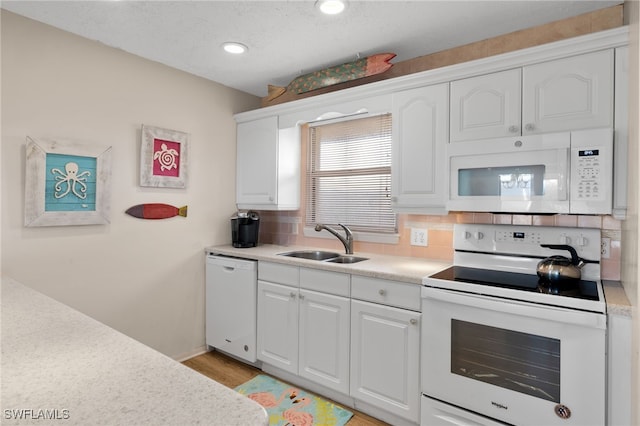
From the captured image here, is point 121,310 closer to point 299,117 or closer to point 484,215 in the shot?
point 299,117

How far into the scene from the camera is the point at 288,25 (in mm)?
2105

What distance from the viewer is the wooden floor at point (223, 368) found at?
2.61 meters

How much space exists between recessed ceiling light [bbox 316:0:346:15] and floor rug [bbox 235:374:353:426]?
7.80 feet

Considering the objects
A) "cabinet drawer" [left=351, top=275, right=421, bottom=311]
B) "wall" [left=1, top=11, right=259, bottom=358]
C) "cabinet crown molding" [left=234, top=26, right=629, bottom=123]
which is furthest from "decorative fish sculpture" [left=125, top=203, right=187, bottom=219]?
"cabinet drawer" [left=351, top=275, right=421, bottom=311]

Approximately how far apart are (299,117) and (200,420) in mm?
2494

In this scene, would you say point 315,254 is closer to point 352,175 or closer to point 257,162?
point 352,175

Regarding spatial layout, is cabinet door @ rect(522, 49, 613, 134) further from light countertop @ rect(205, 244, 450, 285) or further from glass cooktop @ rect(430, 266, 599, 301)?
light countertop @ rect(205, 244, 450, 285)

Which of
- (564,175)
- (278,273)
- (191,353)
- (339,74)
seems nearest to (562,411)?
(564,175)

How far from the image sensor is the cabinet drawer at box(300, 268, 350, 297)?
2.20m

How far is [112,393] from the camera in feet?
2.27

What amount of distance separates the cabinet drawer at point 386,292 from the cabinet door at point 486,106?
3.04 ft

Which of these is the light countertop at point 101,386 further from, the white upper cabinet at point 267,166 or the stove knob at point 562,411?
the white upper cabinet at point 267,166

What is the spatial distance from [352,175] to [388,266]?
101 centimetres

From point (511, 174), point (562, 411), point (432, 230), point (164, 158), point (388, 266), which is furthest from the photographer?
point (164, 158)
